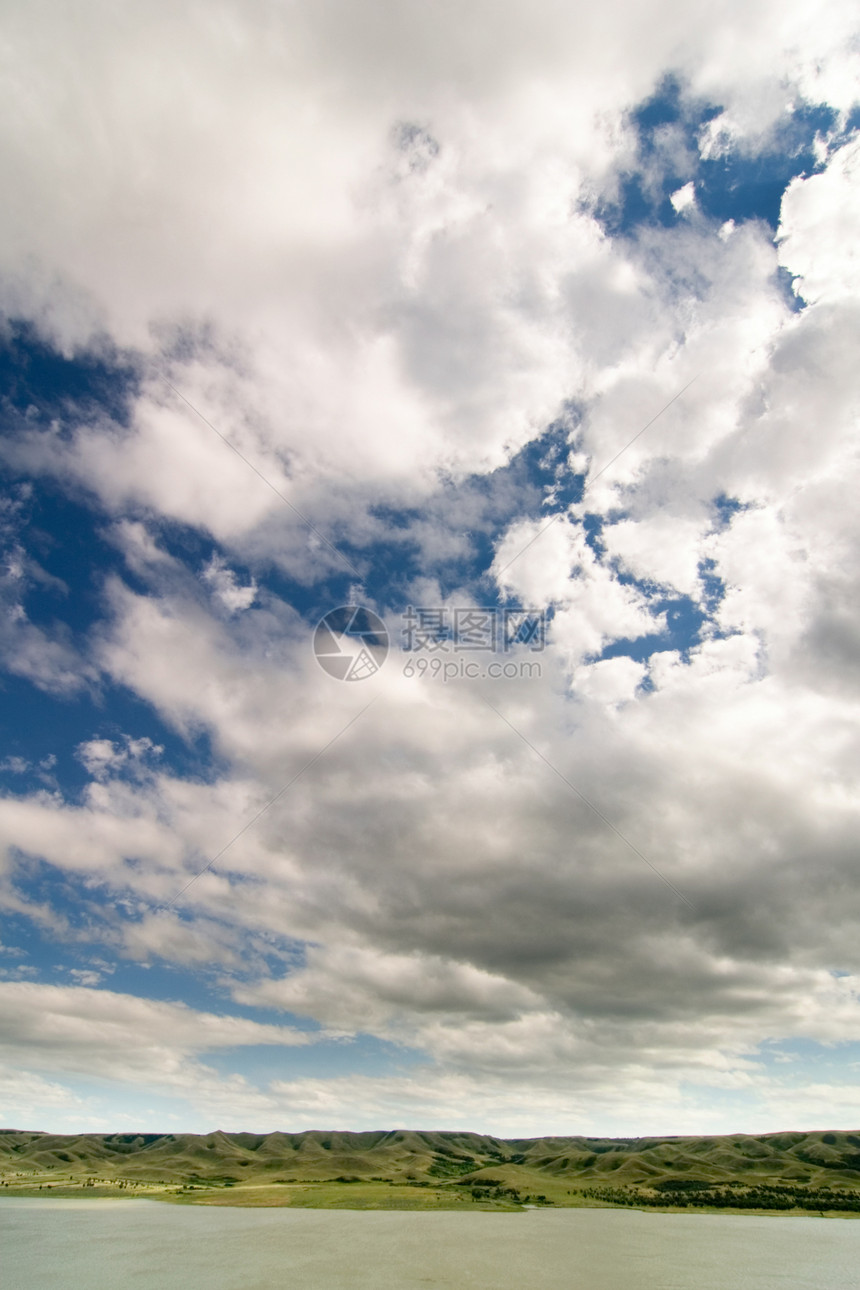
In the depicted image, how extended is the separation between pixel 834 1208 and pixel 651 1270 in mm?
140382

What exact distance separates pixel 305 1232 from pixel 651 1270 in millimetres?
73637

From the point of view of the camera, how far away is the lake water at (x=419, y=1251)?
9094cm

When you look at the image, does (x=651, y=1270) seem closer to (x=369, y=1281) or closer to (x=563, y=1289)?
(x=563, y=1289)

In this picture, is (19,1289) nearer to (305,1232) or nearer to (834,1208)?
(305,1232)

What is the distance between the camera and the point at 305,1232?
140 metres

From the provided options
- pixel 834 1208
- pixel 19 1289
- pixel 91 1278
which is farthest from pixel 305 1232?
pixel 834 1208

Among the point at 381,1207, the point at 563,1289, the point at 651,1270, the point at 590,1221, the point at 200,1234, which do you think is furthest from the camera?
the point at 381,1207

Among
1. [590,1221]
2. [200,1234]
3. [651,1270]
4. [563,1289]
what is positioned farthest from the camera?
Answer: [590,1221]

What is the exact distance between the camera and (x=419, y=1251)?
375ft

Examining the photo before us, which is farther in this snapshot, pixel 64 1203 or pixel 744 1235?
pixel 64 1203

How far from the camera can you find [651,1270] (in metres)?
100

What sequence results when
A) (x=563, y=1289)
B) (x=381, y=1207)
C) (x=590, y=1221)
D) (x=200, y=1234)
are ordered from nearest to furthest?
1. (x=563, y=1289)
2. (x=200, y=1234)
3. (x=590, y=1221)
4. (x=381, y=1207)

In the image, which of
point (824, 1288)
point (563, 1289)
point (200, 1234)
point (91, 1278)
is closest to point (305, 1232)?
point (200, 1234)

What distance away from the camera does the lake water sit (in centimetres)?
9094
